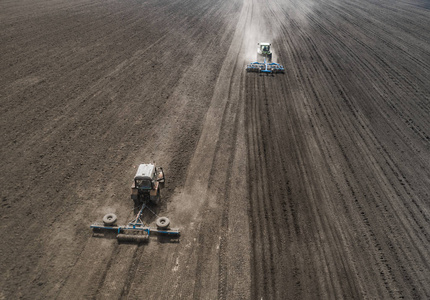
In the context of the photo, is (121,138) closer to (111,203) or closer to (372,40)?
(111,203)

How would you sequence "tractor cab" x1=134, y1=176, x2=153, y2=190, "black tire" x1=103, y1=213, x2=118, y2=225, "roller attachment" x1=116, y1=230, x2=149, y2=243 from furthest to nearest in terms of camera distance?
"tractor cab" x1=134, y1=176, x2=153, y2=190
"black tire" x1=103, y1=213, x2=118, y2=225
"roller attachment" x1=116, y1=230, x2=149, y2=243

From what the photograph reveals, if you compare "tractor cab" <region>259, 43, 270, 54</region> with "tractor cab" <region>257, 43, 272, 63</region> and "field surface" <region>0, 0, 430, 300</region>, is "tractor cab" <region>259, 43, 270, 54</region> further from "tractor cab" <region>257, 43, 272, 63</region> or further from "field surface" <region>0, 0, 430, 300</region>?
"field surface" <region>0, 0, 430, 300</region>

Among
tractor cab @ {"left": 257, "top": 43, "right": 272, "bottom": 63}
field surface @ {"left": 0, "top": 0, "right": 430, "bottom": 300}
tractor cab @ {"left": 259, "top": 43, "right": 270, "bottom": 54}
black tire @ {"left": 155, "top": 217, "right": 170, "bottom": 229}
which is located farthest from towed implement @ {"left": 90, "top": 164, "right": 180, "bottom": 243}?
tractor cab @ {"left": 259, "top": 43, "right": 270, "bottom": 54}

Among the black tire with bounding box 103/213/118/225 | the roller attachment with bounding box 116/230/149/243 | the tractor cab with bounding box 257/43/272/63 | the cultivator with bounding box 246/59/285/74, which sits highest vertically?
the tractor cab with bounding box 257/43/272/63

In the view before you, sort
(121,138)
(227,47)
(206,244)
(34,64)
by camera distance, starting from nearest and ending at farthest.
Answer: (206,244), (121,138), (34,64), (227,47)

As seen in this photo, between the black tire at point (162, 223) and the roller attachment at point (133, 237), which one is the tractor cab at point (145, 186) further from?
the roller attachment at point (133, 237)

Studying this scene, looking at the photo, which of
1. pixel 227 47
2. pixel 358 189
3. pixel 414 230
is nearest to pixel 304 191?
pixel 358 189
